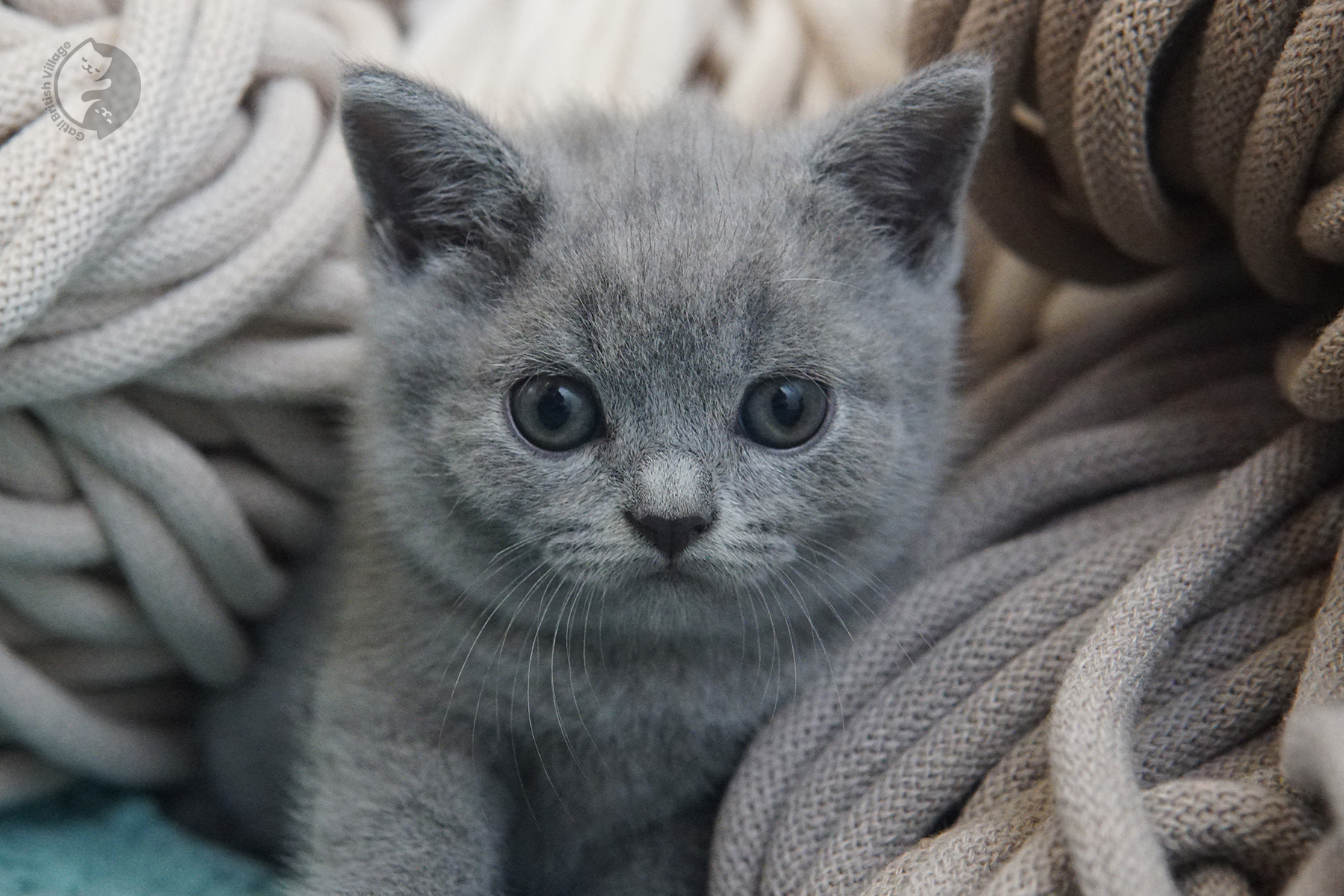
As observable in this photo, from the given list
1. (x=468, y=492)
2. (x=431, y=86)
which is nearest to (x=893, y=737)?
(x=468, y=492)

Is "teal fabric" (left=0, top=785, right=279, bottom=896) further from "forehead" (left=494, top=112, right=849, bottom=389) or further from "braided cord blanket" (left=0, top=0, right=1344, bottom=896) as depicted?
"forehead" (left=494, top=112, right=849, bottom=389)

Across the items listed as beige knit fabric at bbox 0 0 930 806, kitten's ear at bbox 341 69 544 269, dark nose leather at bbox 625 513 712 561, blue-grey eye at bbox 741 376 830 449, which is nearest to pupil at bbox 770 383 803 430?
blue-grey eye at bbox 741 376 830 449

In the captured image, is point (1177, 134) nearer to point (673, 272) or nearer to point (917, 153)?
point (917, 153)

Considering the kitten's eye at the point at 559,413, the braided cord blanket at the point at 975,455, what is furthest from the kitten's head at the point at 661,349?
the braided cord blanket at the point at 975,455

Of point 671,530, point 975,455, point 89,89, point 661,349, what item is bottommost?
point 975,455

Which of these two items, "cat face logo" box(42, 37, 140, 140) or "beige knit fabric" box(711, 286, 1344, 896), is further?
"cat face logo" box(42, 37, 140, 140)

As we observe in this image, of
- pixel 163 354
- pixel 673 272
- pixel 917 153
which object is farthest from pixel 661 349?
pixel 163 354

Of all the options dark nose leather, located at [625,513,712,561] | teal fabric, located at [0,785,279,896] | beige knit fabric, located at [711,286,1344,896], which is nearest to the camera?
beige knit fabric, located at [711,286,1344,896]

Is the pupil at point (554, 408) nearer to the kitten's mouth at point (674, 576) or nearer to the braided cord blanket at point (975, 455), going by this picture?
the kitten's mouth at point (674, 576)
